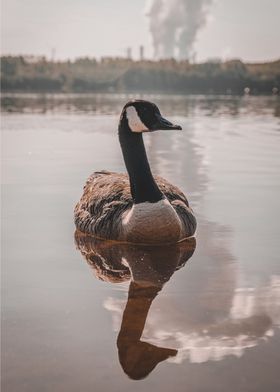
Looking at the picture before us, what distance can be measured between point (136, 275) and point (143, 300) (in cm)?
85

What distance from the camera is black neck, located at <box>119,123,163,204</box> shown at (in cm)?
743

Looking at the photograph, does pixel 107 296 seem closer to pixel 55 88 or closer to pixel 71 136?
pixel 71 136

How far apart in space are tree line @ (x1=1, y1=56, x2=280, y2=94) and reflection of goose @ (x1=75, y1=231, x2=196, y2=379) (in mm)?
125957

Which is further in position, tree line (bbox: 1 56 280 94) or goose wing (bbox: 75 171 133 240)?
tree line (bbox: 1 56 280 94)

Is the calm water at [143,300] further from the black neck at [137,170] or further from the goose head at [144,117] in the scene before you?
the goose head at [144,117]

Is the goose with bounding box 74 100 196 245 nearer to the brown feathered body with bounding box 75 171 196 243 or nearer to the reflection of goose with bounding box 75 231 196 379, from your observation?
the brown feathered body with bounding box 75 171 196 243

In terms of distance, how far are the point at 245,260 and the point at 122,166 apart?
8077mm

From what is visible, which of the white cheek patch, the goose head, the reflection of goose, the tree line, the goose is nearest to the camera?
the reflection of goose

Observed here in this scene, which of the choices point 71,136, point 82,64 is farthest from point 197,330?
point 82,64

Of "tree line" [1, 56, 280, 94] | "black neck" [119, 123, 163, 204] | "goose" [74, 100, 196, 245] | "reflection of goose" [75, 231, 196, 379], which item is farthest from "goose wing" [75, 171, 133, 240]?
"tree line" [1, 56, 280, 94]

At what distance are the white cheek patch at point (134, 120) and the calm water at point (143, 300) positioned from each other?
156 cm

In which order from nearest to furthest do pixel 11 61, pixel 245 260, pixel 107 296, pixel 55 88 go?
pixel 107 296 → pixel 245 260 → pixel 55 88 → pixel 11 61

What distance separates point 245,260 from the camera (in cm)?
694

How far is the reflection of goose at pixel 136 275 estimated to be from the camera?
14.4 feet
